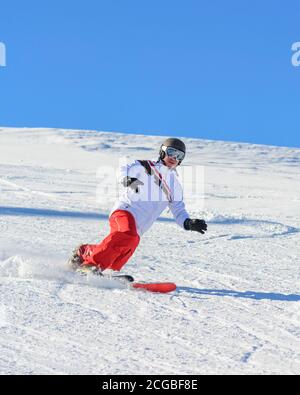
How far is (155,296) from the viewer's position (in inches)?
179

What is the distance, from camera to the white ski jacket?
5.29 metres

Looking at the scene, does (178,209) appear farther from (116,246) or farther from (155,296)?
(155,296)

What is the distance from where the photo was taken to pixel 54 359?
303 cm

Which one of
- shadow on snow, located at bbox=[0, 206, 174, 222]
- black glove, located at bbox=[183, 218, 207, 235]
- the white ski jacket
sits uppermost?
the white ski jacket

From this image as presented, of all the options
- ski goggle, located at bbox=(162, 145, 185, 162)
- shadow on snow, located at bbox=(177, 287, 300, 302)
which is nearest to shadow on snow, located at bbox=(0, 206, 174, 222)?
ski goggle, located at bbox=(162, 145, 185, 162)

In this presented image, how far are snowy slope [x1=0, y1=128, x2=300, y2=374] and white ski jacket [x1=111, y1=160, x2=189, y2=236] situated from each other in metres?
0.48

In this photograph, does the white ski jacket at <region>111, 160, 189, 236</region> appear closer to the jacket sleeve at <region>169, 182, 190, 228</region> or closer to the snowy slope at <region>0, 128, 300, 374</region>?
the jacket sleeve at <region>169, 182, 190, 228</region>

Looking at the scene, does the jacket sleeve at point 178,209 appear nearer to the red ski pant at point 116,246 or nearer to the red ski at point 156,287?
the red ski pant at point 116,246

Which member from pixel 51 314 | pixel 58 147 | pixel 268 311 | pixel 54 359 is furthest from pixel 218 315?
pixel 58 147

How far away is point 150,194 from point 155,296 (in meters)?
1.08

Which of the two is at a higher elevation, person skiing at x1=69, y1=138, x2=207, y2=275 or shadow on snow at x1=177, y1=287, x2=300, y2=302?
person skiing at x1=69, y1=138, x2=207, y2=275

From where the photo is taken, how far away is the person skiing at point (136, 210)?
16.6 feet

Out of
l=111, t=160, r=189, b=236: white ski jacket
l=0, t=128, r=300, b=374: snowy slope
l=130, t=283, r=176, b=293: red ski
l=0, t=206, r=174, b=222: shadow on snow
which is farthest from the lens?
l=0, t=206, r=174, b=222: shadow on snow
